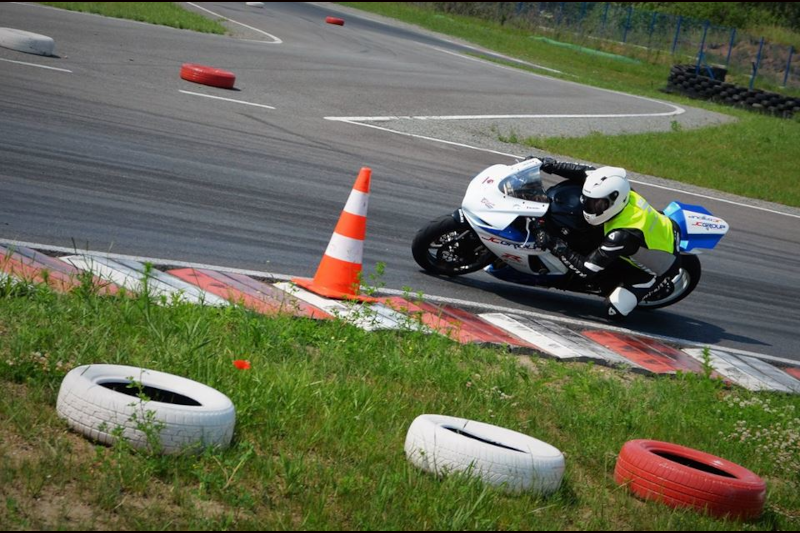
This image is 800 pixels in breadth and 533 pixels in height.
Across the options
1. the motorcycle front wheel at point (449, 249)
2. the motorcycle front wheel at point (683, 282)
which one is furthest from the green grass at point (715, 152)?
the motorcycle front wheel at point (449, 249)

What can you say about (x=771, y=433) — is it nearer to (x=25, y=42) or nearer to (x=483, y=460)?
(x=483, y=460)

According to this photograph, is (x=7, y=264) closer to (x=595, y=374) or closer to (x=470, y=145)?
(x=595, y=374)

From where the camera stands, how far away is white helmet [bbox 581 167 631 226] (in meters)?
7.89

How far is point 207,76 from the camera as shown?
52.0ft

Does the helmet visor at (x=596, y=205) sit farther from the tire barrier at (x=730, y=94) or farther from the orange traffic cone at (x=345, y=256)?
the tire barrier at (x=730, y=94)

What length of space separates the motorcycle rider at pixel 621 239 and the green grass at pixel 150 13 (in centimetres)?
1665

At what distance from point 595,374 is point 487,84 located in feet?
60.4

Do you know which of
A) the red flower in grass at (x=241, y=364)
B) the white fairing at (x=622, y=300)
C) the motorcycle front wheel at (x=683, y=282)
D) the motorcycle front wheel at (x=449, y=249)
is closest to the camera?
the red flower in grass at (x=241, y=364)

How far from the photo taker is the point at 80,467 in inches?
150

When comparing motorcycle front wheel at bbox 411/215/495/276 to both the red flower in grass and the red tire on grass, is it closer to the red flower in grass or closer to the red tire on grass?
the red flower in grass

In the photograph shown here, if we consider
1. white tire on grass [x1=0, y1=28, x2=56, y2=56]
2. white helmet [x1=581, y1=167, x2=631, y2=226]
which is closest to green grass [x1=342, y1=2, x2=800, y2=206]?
white tire on grass [x1=0, y1=28, x2=56, y2=56]

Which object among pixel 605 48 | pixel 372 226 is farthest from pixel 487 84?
pixel 605 48

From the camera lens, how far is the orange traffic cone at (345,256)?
705 cm

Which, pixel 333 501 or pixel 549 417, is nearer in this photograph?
pixel 333 501
